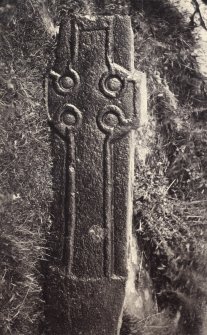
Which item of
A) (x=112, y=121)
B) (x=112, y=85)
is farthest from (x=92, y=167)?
(x=112, y=85)

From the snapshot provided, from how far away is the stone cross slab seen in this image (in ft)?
9.39

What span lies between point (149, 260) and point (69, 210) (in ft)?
2.83

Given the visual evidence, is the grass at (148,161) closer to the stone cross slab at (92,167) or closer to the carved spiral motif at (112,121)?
the stone cross slab at (92,167)

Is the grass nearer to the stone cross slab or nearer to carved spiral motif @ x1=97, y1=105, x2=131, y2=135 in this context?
the stone cross slab

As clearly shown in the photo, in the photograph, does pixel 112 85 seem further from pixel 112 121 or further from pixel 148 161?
pixel 148 161

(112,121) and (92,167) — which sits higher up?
(112,121)

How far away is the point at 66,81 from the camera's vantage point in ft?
9.80

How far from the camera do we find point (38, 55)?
10.8 ft

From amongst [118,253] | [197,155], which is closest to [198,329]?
[118,253]

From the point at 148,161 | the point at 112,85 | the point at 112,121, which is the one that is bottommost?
the point at 148,161

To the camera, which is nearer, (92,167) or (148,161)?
(92,167)

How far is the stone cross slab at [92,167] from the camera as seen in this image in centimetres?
286

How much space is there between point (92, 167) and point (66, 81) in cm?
64

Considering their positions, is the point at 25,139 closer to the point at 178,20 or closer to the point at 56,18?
the point at 56,18
